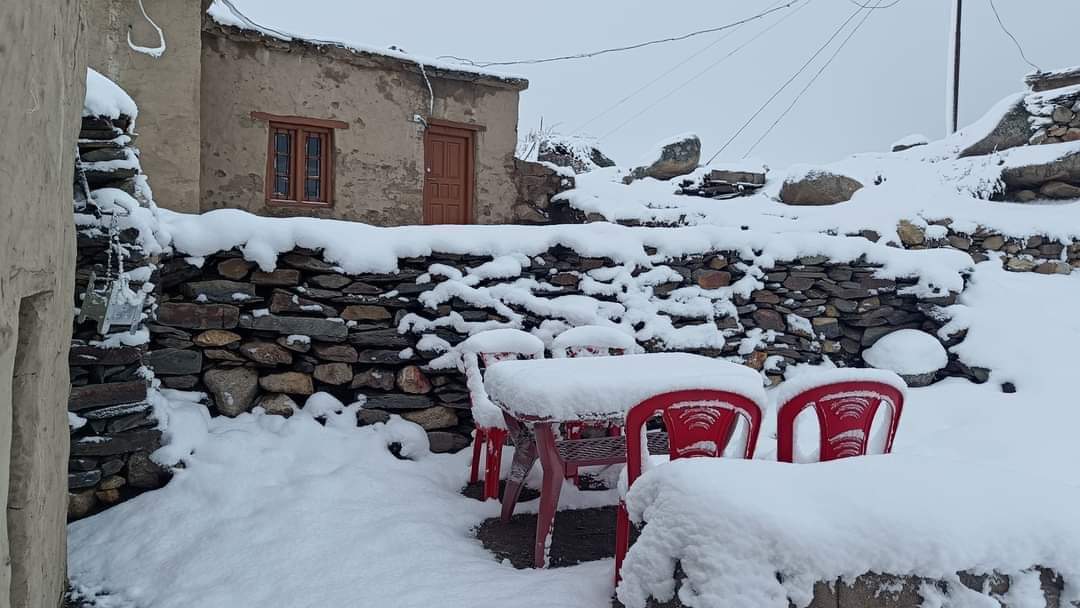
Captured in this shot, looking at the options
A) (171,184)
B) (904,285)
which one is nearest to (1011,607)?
(904,285)

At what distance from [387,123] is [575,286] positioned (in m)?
3.91

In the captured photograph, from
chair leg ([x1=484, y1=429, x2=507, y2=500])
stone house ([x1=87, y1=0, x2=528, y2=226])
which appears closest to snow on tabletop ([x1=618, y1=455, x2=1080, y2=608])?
chair leg ([x1=484, y1=429, x2=507, y2=500])

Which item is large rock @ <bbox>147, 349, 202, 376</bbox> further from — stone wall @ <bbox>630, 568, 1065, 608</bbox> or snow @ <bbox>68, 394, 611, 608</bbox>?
stone wall @ <bbox>630, 568, 1065, 608</bbox>

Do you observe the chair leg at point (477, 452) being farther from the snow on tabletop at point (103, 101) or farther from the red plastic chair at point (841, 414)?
the snow on tabletop at point (103, 101)

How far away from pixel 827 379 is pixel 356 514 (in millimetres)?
2173

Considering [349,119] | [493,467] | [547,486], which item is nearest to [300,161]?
[349,119]

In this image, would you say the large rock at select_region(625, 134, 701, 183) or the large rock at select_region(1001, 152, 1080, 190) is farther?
the large rock at select_region(625, 134, 701, 183)

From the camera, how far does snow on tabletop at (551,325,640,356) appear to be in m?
4.11

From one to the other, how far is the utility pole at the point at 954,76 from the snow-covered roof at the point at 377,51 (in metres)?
11.3

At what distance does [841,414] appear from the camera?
2.92 metres

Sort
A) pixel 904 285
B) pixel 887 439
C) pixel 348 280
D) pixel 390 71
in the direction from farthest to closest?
1. pixel 390 71
2. pixel 904 285
3. pixel 348 280
4. pixel 887 439

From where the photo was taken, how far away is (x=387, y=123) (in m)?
7.87

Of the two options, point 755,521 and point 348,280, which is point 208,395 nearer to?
point 348,280

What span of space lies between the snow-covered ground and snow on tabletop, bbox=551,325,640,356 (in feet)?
2.75
